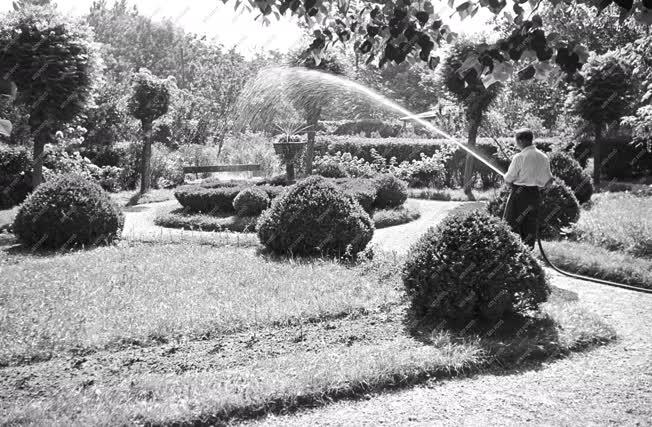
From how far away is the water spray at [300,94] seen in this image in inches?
450

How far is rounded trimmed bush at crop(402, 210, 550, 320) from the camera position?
5.09 m

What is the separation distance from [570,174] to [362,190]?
478 centimetres

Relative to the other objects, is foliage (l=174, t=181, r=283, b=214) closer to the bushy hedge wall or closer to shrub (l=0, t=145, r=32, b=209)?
shrub (l=0, t=145, r=32, b=209)

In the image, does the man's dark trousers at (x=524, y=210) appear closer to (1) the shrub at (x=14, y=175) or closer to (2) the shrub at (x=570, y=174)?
(2) the shrub at (x=570, y=174)

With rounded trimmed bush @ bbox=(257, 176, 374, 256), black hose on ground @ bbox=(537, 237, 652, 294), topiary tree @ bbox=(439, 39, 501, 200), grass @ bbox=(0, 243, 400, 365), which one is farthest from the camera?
topiary tree @ bbox=(439, 39, 501, 200)

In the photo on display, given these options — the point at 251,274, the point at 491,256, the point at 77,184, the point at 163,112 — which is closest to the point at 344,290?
the point at 251,274

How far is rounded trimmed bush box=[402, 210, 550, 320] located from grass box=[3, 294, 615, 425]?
322 millimetres

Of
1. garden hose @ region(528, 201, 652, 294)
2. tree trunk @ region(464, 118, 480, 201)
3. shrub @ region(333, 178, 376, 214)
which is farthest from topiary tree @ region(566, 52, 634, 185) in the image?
garden hose @ region(528, 201, 652, 294)

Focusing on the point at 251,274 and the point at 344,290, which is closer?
the point at 344,290

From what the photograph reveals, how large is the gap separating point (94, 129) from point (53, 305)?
54.3 feet

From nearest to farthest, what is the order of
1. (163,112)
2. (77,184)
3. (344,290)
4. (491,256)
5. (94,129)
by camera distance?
(491,256)
(344,290)
(77,184)
(163,112)
(94,129)

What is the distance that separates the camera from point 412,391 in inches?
158

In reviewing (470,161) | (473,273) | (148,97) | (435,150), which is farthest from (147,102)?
(473,273)

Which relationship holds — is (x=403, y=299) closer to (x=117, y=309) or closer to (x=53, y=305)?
(x=117, y=309)
